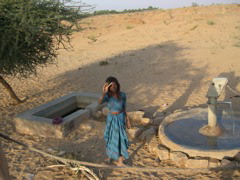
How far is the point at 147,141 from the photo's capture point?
5.05m

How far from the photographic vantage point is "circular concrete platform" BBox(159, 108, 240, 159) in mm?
4176

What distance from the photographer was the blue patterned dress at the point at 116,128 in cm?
395

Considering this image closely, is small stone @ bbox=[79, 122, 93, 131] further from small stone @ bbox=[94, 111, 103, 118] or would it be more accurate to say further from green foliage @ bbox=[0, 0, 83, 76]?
green foliage @ bbox=[0, 0, 83, 76]

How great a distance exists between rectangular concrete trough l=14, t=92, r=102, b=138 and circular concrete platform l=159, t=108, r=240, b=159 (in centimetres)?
190

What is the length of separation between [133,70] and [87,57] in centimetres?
507

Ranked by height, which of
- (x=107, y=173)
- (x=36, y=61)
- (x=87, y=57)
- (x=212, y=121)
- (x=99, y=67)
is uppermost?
(x=87, y=57)

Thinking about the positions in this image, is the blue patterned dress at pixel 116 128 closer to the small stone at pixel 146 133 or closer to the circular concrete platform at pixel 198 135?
the circular concrete platform at pixel 198 135

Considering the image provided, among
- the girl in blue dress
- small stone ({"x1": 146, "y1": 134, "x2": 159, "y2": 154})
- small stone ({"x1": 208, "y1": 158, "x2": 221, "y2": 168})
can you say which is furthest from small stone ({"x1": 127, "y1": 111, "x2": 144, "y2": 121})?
small stone ({"x1": 208, "y1": 158, "x2": 221, "y2": 168})

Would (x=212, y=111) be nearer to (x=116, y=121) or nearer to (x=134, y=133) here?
(x=134, y=133)

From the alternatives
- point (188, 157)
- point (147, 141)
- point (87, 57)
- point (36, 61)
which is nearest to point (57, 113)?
Result: point (36, 61)

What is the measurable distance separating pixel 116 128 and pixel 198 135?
6.10 ft

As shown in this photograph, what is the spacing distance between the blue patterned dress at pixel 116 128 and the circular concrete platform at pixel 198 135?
96 cm

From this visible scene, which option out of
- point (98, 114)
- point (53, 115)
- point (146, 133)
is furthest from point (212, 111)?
point (53, 115)

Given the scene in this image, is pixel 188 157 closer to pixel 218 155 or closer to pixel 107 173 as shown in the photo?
pixel 218 155
